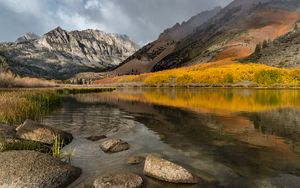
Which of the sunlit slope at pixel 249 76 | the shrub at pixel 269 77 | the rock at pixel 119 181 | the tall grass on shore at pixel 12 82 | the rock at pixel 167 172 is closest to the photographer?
the rock at pixel 119 181

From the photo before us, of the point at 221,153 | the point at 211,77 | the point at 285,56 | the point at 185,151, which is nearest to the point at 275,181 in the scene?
Result: the point at 221,153

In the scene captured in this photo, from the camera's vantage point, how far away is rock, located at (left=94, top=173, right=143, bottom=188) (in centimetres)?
1374

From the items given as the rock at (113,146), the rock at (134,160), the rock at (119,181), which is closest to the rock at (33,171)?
the rock at (119,181)

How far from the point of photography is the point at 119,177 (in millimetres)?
14344

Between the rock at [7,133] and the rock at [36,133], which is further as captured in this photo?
the rock at [36,133]

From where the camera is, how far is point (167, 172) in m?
15.4

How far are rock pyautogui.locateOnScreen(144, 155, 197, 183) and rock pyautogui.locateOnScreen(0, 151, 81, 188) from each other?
4.11m

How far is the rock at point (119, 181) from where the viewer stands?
13742mm

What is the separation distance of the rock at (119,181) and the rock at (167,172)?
127cm

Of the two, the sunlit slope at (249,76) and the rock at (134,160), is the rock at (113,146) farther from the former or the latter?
the sunlit slope at (249,76)

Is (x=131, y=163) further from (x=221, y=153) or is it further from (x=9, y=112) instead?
(x=9, y=112)

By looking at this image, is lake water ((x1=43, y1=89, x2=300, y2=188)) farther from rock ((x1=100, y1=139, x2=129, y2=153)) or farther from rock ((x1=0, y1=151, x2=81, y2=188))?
rock ((x1=0, y1=151, x2=81, y2=188))

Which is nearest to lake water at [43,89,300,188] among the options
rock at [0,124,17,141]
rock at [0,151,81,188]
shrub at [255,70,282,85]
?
rock at [0,151,81,188]

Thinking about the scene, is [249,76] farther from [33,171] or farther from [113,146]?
[33,171]
